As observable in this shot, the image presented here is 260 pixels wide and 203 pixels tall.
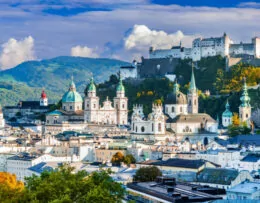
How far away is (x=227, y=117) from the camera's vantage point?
465 feet

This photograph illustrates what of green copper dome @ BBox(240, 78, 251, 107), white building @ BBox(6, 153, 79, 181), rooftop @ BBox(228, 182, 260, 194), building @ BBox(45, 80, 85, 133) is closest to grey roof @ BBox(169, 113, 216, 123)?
green copper dome @ BBox(240, 78, 251, 107)

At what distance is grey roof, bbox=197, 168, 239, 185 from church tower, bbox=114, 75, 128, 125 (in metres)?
72.9

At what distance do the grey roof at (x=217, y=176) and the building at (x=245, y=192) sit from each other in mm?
11343

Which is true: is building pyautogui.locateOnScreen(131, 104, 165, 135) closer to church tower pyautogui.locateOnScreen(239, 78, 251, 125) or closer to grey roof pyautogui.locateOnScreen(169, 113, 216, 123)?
grey roof pyautogui.locateOnScreen(169, 113, 216, 123)

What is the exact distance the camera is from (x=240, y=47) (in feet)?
542

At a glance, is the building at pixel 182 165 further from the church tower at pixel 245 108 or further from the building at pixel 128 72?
the building at pixel 128 72

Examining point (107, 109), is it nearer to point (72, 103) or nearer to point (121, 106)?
point (121, 106)

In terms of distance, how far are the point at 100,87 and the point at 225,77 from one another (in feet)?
80.4

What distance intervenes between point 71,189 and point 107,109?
102 meters

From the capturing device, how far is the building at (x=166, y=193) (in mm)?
56806

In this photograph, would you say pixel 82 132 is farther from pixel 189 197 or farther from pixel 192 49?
pixel 189 197

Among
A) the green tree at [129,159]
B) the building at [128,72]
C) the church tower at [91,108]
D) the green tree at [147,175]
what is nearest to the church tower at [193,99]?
the church tower at [91,108]

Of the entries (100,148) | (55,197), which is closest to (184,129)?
(100,148)

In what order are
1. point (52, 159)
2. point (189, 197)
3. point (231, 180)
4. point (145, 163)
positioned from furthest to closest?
point (52, 159) < point (145, 163) < point (231, 180) < point (189, 197)
